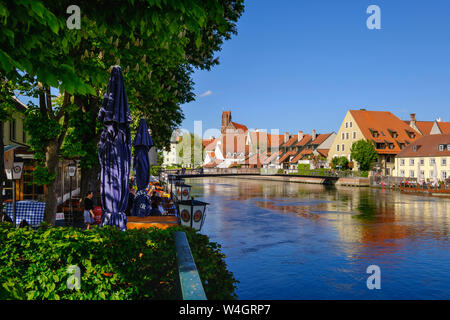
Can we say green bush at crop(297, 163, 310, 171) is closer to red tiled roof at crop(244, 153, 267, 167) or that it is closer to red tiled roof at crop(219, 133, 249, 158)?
red tiled roof at crop(244, 153, 267, 167)

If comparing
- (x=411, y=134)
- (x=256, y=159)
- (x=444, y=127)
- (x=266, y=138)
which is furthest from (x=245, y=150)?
(x=444, y=127)

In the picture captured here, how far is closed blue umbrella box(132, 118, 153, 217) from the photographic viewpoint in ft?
52.6

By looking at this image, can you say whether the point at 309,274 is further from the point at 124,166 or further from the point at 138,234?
the point at 138,234

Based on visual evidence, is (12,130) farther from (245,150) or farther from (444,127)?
(245,150)

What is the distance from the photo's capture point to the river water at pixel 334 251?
1364 cm

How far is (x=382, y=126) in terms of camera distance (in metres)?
84.5

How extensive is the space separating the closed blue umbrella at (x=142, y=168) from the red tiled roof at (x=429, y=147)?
61.2 metres

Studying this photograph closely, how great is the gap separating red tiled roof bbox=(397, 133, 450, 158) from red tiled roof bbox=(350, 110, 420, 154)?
6222 mm

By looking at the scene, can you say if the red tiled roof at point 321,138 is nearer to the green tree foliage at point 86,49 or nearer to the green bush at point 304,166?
the green bush at point 304,166

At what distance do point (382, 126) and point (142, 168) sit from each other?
77.4 metres

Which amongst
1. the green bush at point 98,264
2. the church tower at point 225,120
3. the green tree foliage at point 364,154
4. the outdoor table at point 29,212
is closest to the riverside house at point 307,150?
the green tree foliage at point 364,154

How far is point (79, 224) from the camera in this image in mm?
16469

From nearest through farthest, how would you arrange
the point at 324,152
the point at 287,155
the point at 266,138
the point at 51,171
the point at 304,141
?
1. the point at 51,171
2. the point at 324,152
3. the point at 304,141
4. the point at 287,155
5. the point at 266,138
